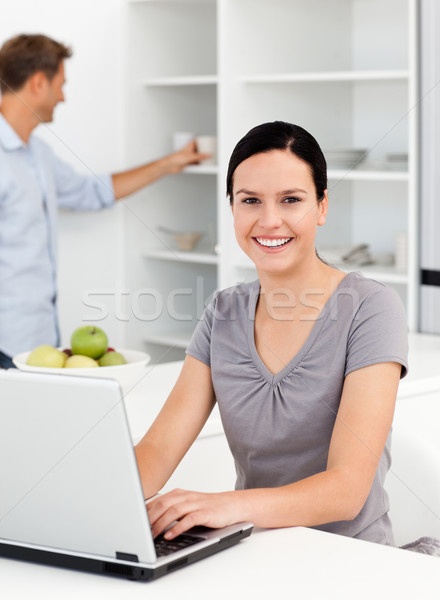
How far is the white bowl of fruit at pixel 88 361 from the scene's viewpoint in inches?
59.0

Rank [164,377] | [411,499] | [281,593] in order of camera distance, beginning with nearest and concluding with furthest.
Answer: [281,593]
[411,499]
[164,377]

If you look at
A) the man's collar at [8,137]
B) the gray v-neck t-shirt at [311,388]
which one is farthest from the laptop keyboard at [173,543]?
the man's collar at [8,137]

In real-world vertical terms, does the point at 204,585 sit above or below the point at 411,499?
above

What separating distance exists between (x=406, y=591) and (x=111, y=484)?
0.28 m

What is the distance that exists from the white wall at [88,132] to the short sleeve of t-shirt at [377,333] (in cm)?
179

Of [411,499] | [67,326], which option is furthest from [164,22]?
[411,499]

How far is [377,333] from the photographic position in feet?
3.51

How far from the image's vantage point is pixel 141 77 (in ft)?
9.70

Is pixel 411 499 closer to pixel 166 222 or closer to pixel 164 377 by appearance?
pixel 164 377

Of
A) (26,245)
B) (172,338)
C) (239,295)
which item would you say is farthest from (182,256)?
(239,295)

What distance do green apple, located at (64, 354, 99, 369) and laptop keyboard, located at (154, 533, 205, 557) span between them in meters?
0.63

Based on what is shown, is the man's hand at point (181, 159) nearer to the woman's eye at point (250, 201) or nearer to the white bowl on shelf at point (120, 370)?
the white bowl on shelf at point (120, 370)

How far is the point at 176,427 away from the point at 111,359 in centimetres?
40

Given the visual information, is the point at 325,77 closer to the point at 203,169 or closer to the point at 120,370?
the point at 203,169
